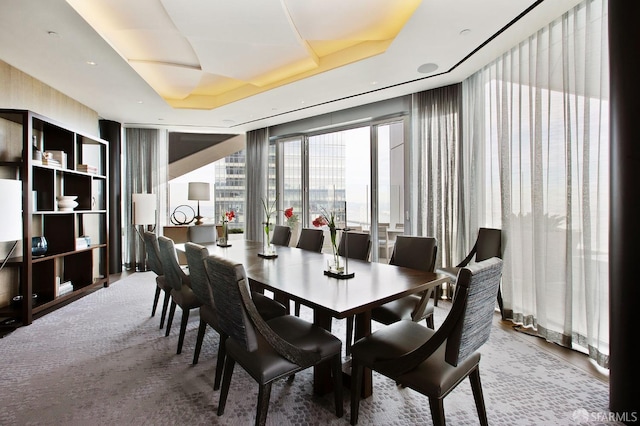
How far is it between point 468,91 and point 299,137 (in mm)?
3183

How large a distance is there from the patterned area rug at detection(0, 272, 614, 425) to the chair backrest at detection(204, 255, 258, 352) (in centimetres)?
61

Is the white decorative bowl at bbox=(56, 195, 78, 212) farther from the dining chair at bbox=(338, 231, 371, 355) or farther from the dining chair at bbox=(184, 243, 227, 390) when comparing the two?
the dining chair at bbox=(338, 231, 371, 355)

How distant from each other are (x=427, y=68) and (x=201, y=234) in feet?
11.6

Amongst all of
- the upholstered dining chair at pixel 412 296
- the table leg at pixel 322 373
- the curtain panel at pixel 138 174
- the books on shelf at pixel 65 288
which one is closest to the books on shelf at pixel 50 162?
the books on shelf at pixel 65 288

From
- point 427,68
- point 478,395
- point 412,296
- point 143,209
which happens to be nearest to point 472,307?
point 478,395

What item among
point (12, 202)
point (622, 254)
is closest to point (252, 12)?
point (12, 202)

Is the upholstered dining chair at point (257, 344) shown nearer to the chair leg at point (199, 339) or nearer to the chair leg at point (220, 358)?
the chair leg at point (220, 358)

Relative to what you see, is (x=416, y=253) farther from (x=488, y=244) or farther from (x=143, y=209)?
(x=143, y=209)

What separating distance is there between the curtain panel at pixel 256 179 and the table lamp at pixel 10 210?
3844mm

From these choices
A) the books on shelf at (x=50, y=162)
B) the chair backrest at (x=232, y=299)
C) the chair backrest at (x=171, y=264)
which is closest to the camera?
the chair backrest at (x=232, y=299)

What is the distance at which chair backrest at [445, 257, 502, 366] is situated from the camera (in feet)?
4.35

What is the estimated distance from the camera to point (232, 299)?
1.50 metres

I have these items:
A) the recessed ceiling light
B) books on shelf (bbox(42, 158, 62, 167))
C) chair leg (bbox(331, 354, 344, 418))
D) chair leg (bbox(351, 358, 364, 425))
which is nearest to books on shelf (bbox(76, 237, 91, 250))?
books on shelf (bbox(42, 158, 62, 167))

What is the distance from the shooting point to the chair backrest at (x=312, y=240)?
3637 millimetres
